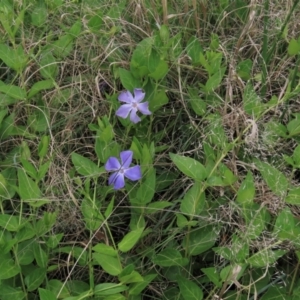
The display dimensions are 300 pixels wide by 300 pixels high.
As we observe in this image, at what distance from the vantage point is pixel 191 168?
1000mm

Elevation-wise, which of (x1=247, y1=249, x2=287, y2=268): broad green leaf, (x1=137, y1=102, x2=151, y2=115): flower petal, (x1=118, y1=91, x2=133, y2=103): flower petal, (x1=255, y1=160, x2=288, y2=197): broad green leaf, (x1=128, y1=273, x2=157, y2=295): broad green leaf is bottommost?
(x1=128, y1=273, x2=157, y2=295): broad green leaf

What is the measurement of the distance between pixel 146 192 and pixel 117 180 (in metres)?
0.05

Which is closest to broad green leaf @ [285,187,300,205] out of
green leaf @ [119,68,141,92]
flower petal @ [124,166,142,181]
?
flower petal @ [124,166,142,181]

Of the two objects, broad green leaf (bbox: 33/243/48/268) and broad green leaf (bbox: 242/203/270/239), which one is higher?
broad green leaf (bbox: 242/203/270/239)

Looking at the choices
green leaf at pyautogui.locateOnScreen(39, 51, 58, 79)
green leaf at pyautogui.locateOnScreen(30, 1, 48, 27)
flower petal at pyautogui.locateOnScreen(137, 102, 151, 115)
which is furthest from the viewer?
green leaf at pyautogui.locateOnScreen(30, 1, 48, 27)

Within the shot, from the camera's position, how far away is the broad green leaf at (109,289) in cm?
93

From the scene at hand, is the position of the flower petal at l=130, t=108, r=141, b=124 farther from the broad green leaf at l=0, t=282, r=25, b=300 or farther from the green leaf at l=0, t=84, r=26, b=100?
the broad green leaf at l=0, t=282, r=25, b=300

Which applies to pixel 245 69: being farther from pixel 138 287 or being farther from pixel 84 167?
pixel 138 287

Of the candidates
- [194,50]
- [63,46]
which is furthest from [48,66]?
[194,50]

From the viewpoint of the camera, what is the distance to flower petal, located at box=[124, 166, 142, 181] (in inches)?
40.0

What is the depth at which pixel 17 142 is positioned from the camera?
48.0 inches

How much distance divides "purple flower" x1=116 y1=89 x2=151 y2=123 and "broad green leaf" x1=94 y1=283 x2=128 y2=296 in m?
0.31

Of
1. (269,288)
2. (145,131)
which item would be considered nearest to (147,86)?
(145,131)

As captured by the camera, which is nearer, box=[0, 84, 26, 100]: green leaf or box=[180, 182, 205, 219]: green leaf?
box=[180, 182, 205, 219]: green leaf
